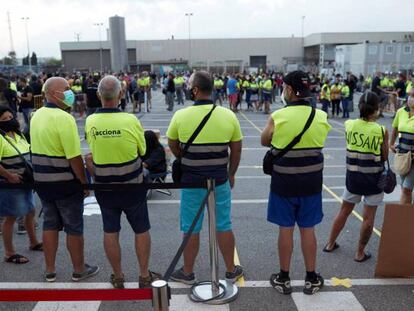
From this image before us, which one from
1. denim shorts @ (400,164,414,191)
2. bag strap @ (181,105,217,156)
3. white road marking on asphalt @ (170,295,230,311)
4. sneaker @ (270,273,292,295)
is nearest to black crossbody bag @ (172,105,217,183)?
bag strap @ (181,105,217,156)

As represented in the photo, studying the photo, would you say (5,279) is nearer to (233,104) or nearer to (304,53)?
(233,104)

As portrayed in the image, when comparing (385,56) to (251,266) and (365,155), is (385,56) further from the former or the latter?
(251,266)

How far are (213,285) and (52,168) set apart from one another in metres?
1.79

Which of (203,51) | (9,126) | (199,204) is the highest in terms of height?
(203,51)

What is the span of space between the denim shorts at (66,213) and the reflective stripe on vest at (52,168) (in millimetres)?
210

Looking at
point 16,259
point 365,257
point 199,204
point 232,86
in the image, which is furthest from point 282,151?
point 232,86

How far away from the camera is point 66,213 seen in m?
3.96

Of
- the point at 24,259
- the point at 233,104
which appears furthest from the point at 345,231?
the point at 233,104

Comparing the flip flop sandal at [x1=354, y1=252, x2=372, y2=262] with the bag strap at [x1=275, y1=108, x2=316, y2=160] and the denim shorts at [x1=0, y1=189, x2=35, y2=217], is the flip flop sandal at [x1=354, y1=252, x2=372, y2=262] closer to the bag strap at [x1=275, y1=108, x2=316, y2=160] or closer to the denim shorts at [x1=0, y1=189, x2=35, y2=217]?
the bag strap at [x1=275, y1=108, x2=316, y2=160]

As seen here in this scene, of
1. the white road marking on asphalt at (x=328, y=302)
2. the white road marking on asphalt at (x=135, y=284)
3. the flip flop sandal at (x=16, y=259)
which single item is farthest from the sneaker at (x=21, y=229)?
the white road marking on asphalt at (x=328, y=302)

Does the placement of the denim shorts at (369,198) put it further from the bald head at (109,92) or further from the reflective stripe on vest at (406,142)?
the bald head at (109,92)

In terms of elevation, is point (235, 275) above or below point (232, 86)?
below

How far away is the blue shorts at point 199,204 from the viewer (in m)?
3.80

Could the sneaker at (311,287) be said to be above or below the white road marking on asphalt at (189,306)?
above
